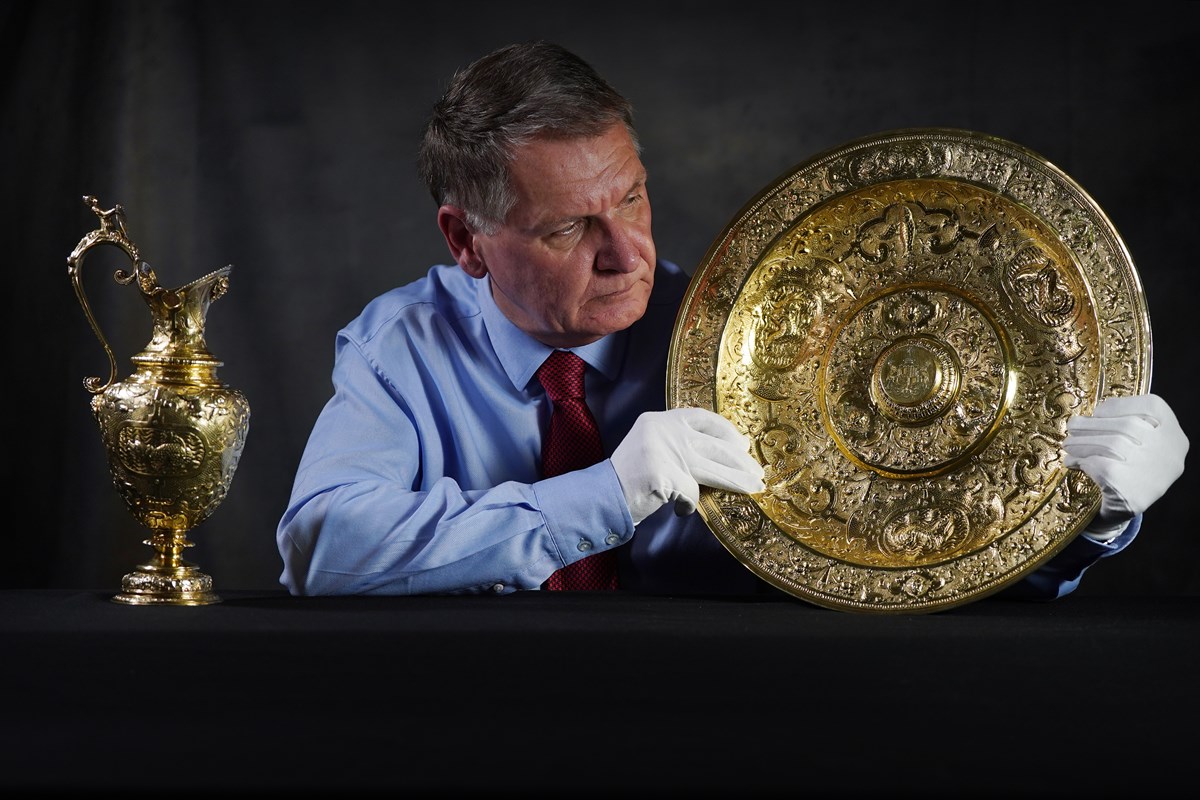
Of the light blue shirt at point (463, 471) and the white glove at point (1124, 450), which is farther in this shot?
the light blue shirt at point (463, 471)

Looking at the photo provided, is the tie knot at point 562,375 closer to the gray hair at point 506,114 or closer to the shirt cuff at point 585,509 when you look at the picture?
the gray hair at point 506,114

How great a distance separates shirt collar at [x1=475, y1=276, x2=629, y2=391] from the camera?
2254 millimetres

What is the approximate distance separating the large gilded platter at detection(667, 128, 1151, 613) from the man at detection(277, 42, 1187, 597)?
0.07 meters

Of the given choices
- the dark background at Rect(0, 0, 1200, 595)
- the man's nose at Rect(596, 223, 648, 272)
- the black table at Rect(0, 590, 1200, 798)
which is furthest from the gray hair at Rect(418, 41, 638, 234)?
the dark background at Rect(0, 0, 1200, 595)

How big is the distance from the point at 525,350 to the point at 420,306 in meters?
0.26

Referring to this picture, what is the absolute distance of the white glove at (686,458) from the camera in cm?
178

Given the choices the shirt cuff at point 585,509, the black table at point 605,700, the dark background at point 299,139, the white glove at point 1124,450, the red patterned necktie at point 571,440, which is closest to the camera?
the black table at point 605,700

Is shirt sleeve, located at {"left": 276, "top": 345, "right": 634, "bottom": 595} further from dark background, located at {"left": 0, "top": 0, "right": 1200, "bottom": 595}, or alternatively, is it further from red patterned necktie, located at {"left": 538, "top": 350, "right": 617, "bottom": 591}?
dark background, located at {"left": 0, "top": 0, "right": 1200, "bottom": 595}

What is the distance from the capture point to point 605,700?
1142mm

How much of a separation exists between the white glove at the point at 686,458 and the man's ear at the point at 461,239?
0.58m

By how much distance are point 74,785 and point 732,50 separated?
2.95m

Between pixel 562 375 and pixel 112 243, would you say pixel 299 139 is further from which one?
pixel 112 243

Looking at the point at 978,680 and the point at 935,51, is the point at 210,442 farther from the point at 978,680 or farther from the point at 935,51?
the point at 935,51

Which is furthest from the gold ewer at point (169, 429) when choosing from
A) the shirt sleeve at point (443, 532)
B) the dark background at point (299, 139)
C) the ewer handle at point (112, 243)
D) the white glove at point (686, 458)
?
the dark background at point (299, 139)
